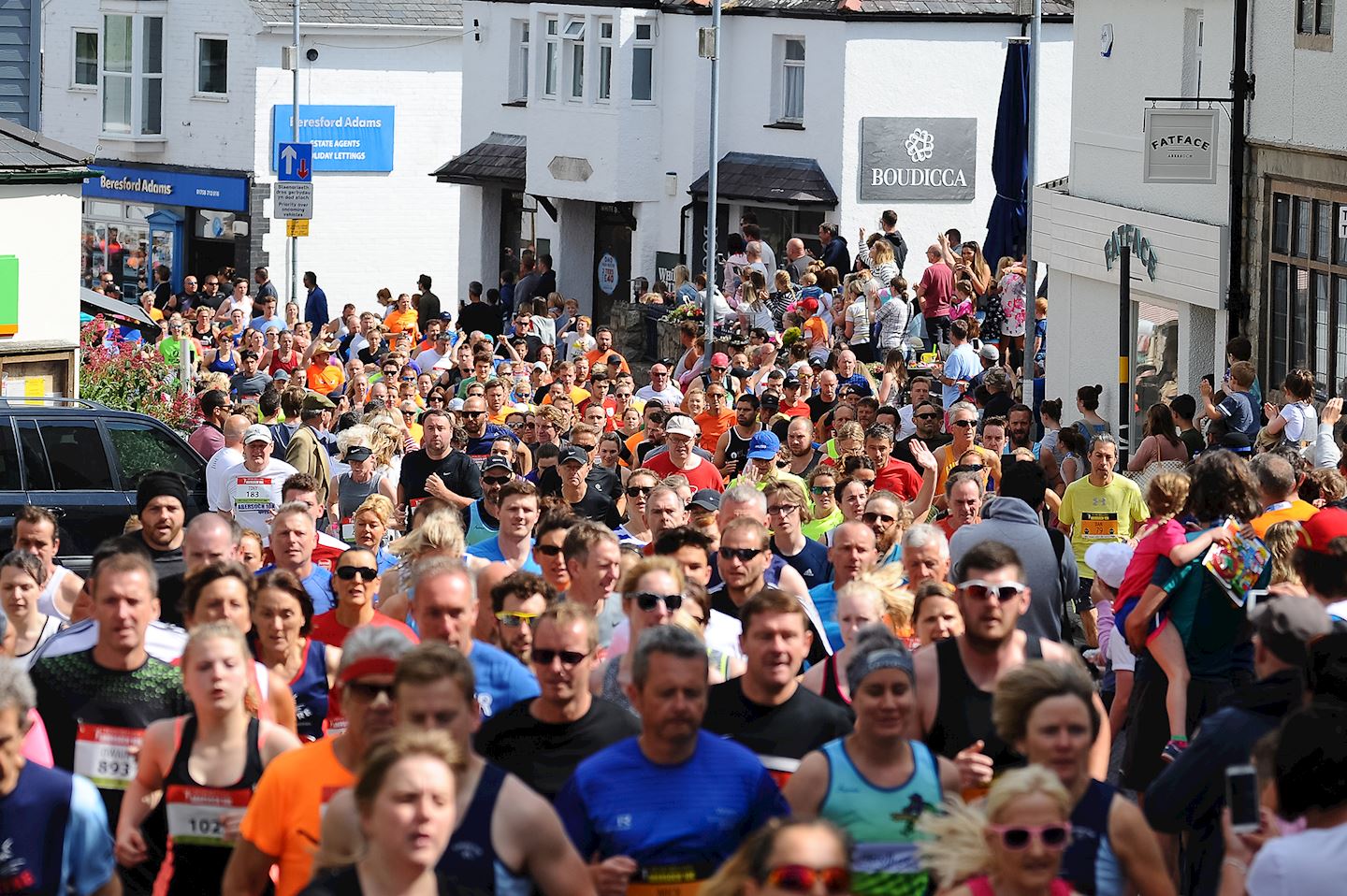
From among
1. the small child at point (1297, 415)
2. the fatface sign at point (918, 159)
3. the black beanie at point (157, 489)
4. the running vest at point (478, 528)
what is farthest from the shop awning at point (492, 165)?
the black beanie at point (157, 489)

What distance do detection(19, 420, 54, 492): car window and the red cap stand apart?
9.77 meters

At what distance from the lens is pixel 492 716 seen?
23.7 feet

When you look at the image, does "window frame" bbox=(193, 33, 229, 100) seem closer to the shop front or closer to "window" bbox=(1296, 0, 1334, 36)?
the shop front

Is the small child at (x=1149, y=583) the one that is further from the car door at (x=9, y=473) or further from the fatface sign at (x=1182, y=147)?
the fatface sign at (x=1182, y=147)

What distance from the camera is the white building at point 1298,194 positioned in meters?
20.0

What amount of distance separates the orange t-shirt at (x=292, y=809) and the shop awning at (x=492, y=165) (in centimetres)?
3560

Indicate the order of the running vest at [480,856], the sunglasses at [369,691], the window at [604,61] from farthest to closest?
the window at [604,61], the sunglasses at [369,691], the running vest at [480,856]

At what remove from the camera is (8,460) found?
54.8 ft

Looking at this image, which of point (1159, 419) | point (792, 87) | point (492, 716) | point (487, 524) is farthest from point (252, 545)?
point (792, 87)

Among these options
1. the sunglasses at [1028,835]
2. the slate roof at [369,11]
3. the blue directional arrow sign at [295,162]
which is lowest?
the sunglasses at [1028,835]

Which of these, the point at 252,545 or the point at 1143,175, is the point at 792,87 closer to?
the point at 1143,175

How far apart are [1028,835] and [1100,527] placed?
855 centimetres

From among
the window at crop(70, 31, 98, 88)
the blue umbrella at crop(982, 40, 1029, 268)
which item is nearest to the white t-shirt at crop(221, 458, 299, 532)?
the blue umbrella at crop(982, 40, 1029, 268)

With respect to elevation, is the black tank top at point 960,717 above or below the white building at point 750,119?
below
